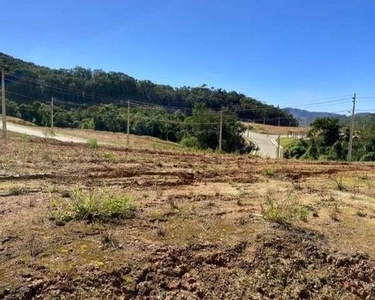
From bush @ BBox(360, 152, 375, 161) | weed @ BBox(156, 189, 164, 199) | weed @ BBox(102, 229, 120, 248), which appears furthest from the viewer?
bush @ BBox(360, 152, 375, 161)

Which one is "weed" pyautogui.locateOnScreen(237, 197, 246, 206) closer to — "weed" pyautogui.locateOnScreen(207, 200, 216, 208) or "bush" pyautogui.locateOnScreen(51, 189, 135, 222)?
"weed" pyautogui.locateOnScreen(207, 200, 216, 208)

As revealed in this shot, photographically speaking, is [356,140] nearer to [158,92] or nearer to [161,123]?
[161,123]

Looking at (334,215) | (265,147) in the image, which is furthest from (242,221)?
(265,147)

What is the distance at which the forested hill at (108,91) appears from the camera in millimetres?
47406

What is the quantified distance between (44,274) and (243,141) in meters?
36.4

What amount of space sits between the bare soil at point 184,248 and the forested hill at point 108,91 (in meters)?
40.4

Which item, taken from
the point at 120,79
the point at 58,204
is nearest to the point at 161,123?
the point at 120,79

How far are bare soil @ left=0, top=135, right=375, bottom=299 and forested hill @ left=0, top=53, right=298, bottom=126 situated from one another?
40.4m

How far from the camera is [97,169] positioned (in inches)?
304

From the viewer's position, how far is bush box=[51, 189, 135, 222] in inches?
157

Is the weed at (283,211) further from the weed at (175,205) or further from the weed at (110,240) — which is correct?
the weed at (110,240)

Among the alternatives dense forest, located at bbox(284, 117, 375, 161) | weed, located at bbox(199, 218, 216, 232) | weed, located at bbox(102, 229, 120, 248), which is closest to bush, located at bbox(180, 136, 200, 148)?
dense forest, located at bbox(284, 117, 375, 161)

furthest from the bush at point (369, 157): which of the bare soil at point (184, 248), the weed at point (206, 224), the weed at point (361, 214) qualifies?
the weed at point (206, 224)

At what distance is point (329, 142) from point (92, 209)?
31.6m
